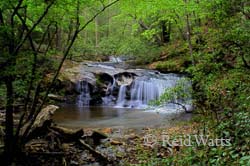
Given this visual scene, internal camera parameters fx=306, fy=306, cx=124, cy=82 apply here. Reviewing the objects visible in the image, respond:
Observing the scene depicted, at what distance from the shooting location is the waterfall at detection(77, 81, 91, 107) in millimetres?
17764

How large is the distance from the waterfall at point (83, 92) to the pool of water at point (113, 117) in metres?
1.32

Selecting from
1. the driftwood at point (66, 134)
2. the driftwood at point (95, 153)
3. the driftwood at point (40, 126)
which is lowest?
the driftwood at point (95, 153)

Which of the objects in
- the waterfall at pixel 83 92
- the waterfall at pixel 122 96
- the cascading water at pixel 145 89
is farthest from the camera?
the waterfall at pixel 83 92

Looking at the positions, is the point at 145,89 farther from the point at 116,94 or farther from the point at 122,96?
the point at 116,94

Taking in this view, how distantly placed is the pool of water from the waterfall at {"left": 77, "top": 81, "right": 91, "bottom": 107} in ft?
4.34

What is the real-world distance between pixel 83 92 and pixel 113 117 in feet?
16.1

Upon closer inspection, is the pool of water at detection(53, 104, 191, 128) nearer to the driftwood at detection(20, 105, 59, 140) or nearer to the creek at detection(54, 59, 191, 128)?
the creek at detection(54, 59, 191, 128)

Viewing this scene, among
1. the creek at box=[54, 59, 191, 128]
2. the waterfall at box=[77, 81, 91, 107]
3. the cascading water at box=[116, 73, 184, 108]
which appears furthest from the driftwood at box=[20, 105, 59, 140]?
the waterfall at box=[77, 81, 91, 107]

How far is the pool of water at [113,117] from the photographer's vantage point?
1152cm

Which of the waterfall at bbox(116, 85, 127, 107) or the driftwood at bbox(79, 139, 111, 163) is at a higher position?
the waterfall at bbox(116, 85, 127, 107)

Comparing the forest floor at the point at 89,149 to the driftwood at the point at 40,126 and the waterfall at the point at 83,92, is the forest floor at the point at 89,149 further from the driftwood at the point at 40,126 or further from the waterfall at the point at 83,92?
the waterfall at the point at 83,92

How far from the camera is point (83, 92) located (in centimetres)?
1794

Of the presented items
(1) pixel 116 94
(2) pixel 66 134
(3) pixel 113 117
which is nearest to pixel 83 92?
(1) pixel 116 94

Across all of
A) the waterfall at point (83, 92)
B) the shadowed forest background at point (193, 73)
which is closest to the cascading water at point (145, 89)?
the waterfall at point (83, 92)
